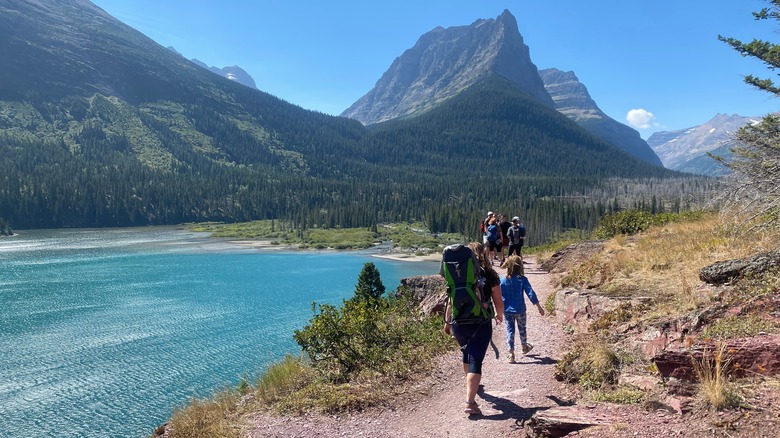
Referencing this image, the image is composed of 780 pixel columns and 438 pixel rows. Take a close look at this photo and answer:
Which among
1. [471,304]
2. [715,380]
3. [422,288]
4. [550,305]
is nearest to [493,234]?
[422,288]

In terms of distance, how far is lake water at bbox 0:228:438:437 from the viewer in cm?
2608

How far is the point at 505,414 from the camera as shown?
8.59 metres

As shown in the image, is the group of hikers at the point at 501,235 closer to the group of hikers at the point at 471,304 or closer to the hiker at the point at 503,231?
the hiker at the point at 503,231

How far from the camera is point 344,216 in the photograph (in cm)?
17312

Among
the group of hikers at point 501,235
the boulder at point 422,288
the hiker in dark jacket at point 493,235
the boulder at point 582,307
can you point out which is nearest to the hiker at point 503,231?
the group of hikers at point 501,235

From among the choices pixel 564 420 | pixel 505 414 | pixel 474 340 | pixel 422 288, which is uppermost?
pixel 474 340

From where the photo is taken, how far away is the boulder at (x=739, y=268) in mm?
10382

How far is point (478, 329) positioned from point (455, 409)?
2146mm

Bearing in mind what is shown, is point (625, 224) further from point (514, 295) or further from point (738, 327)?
point (738, 327)

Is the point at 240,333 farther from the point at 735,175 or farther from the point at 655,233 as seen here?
the point at 735,175

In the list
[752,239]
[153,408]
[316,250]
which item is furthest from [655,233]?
[316,250]

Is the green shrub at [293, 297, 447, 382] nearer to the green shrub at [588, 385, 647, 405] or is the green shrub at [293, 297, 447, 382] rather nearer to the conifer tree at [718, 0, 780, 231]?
the green shrub at [588, 385, 647, 405]

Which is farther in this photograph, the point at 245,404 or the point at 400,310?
the point at 400,310

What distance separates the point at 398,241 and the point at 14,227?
134255mm
